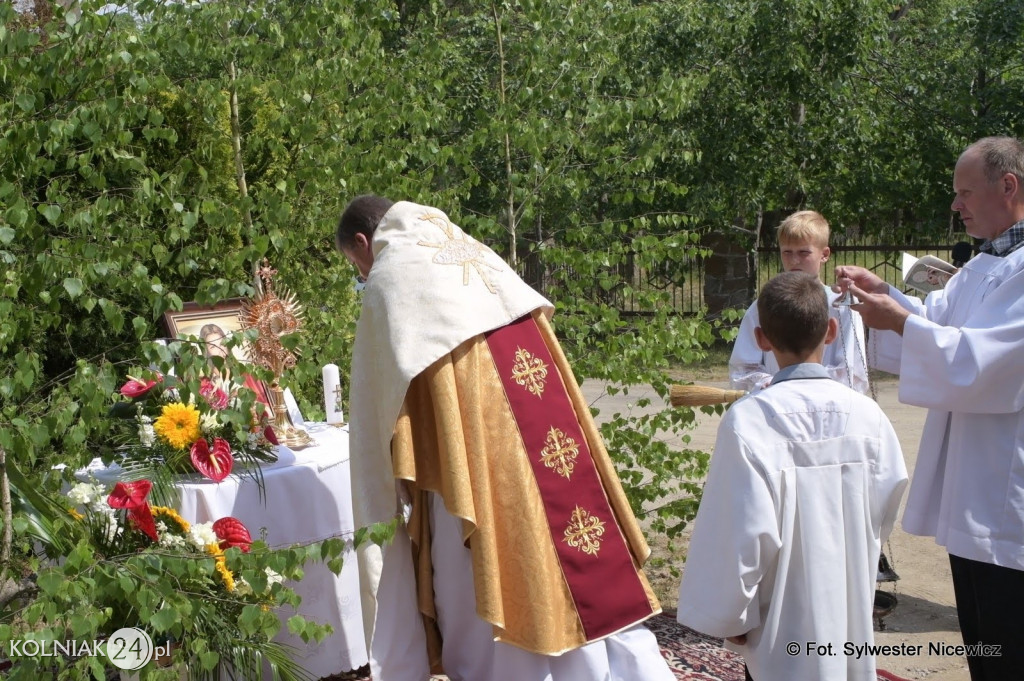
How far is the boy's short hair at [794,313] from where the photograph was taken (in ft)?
8.57

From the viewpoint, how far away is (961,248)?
408 cm

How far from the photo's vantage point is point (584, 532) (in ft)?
10.9

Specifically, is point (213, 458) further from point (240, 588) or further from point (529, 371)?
point (529, 371)

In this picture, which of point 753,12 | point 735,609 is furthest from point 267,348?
point 753,12

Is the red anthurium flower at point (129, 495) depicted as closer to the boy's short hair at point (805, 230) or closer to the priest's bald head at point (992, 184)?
the boy's short hair at point (805, 230)

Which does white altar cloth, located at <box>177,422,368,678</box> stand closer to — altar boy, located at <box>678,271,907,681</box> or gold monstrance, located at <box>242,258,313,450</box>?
gold monstrance, located at <box>242,258,313,450</box>

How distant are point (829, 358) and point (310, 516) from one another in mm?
2083

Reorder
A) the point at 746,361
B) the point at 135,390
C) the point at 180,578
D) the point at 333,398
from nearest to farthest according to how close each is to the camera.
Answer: the point at 180,578
the point at 135,390
the point at 746,361
the point at 333,398

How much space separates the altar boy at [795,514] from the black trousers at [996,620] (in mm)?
597

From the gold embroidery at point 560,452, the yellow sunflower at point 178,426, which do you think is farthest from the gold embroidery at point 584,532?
the yellow sunflower at point 178,426

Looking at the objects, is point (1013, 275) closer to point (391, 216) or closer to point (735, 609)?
point (735, 609)

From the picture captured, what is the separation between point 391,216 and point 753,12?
10305 millimetres

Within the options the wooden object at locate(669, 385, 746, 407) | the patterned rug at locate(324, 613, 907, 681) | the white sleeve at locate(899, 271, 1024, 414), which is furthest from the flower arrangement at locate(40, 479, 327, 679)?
the white sleeve at locate(899, 271, 1024, 414)

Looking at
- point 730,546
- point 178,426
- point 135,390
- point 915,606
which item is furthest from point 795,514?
point 915,606
